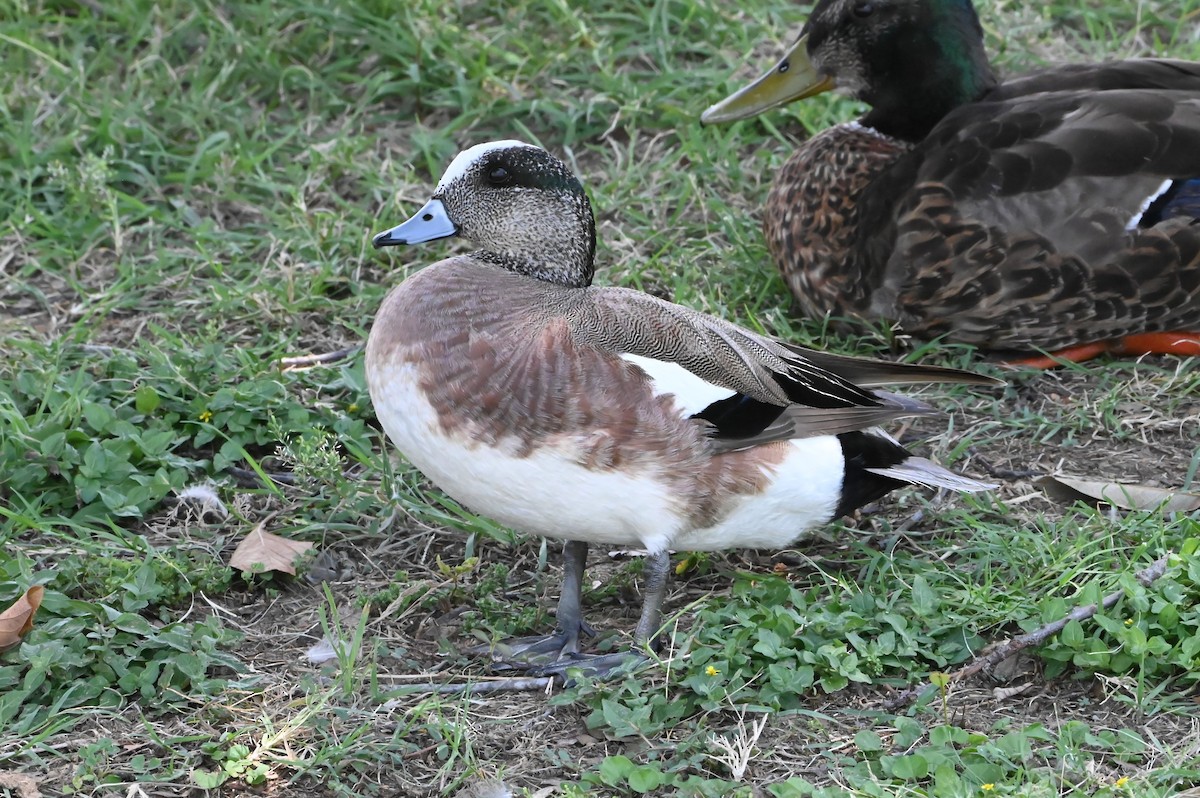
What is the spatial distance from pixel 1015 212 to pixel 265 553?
2006 millimetres

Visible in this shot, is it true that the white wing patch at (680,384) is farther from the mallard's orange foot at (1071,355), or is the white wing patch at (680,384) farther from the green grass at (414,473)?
the mallard's orange foot at (1071,355)

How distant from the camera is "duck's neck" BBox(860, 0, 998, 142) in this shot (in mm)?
4035

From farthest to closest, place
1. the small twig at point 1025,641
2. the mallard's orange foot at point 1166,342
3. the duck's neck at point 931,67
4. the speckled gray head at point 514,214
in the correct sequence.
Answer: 1. the duck's neck at point 931,67
2. the mallard's orange foot at point 1166,342
3. the speckled gray head at point 514,214
4. the small twig at point 1025,641

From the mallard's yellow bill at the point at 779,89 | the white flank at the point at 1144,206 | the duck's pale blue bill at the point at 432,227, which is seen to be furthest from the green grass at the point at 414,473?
the duck's pale blue bill at the point at 432,227

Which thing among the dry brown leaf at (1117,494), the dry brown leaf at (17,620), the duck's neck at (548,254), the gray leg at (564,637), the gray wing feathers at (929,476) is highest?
the duck's neck at (548,254)

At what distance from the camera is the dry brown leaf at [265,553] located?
3010mm

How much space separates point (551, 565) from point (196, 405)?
97 cm

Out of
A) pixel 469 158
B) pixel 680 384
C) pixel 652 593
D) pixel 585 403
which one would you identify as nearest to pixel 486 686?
pixel 652 593

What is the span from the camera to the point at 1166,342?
3756 millimetres

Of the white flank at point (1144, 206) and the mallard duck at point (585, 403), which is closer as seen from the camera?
the mallard duck at point (585, 403)

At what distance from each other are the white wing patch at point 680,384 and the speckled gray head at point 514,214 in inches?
15.0

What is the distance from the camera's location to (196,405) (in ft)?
11.4

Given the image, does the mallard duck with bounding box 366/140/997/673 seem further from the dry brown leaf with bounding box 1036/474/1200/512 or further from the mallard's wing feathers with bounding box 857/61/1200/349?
the mallard's wing feathers with bounding box 857/61/1200/349

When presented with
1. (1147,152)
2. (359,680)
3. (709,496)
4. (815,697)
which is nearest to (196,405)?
(359,680)
